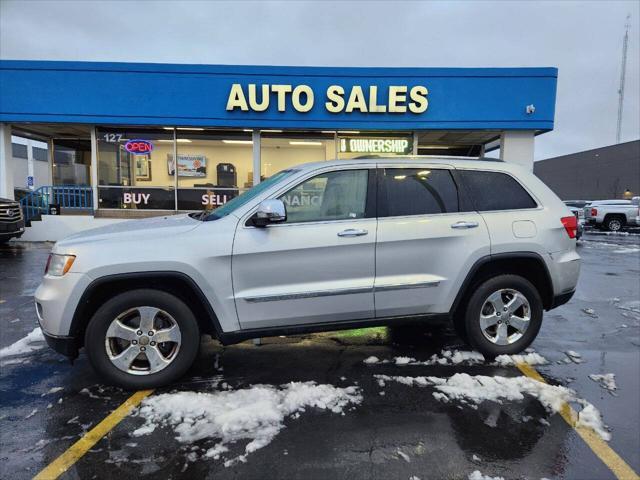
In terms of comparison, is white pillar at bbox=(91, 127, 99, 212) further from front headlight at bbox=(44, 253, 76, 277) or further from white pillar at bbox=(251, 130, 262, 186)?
front headlight at bbox=(44, 253, 76, 277)

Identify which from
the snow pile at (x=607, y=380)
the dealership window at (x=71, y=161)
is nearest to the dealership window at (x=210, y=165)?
the dealership window at (x=71, y=161)

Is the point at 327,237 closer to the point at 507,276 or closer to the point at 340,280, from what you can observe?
the point at 340,280

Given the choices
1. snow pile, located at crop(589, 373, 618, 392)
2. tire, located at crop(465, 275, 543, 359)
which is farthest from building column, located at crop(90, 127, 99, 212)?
snow pile, located at crop(589, 373, 618, 392)

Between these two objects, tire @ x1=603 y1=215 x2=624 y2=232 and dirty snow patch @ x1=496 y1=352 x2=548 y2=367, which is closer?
dirty snow patch @ x1=496 y1=352 x2=548 y2=367

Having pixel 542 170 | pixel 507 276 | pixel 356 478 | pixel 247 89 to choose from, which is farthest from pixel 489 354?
pixel 542 170

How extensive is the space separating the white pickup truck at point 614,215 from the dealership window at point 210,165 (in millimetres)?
17215

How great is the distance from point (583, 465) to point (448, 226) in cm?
209

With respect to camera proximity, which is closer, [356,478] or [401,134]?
[356,478]

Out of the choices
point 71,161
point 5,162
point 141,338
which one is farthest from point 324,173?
point 71,161

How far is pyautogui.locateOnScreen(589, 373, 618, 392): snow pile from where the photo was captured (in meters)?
3.83

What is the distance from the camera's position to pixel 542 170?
207 feet

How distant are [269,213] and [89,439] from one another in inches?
77.8

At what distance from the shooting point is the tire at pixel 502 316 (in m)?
4.34

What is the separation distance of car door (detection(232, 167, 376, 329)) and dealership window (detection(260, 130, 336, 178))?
37.8 ft
